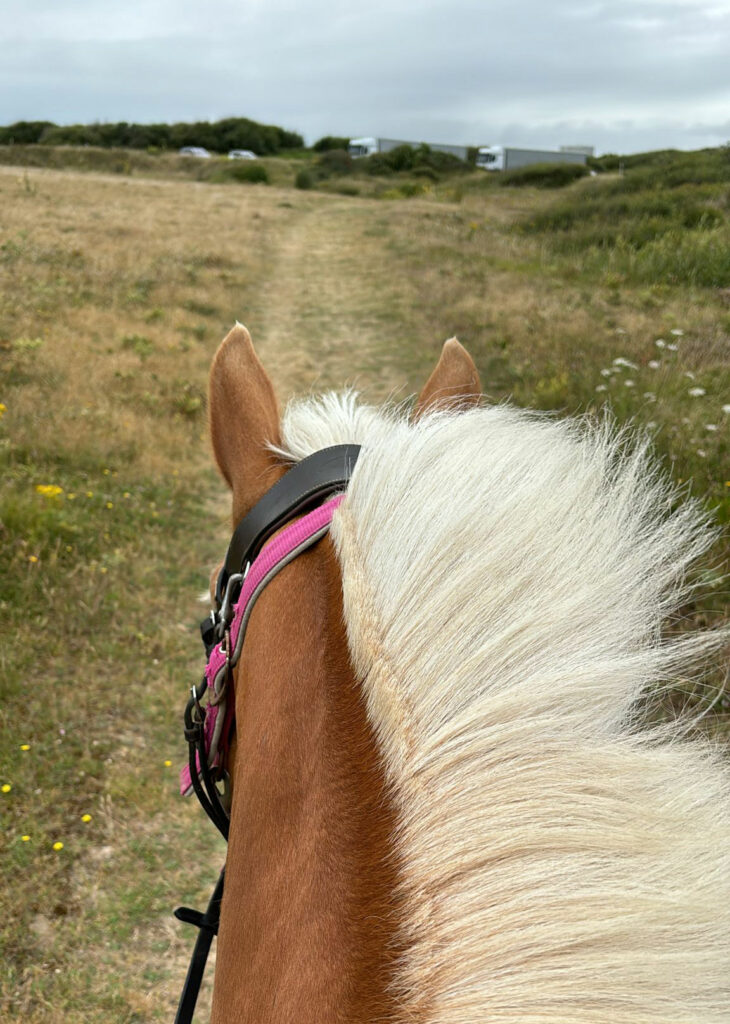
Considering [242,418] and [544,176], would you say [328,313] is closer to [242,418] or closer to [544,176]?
[242,418]

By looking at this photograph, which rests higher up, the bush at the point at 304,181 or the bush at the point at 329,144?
the bush at the point at 329,144

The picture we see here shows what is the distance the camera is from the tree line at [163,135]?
159ft

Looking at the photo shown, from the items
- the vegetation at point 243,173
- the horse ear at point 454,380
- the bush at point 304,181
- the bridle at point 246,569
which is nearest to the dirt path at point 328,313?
the horse ear at point 454,380

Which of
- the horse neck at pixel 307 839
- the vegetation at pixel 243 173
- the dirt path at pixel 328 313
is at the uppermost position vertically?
the vegetation at pixel 243 173

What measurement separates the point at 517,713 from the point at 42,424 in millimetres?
6032

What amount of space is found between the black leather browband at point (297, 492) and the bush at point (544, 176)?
35.5 m

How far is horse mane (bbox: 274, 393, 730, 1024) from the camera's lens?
1.95ft

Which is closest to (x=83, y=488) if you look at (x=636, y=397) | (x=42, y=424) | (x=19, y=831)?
(x=42, y=424)

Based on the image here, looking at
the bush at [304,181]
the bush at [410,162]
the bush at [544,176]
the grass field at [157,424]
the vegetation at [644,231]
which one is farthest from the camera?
the bush at [410,162]

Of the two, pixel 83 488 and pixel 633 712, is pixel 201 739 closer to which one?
pixel 633 712

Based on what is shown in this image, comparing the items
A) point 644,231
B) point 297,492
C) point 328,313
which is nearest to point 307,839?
point 297,492

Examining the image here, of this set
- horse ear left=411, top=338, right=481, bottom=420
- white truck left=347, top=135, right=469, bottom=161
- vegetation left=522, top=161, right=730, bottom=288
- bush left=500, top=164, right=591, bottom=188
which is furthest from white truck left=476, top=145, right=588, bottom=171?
horse ear left=411, top=338, right=481, bottom=420

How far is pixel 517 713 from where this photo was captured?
2.41 ft

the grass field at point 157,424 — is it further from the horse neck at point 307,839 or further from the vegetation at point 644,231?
the horse neck at point 307,839
